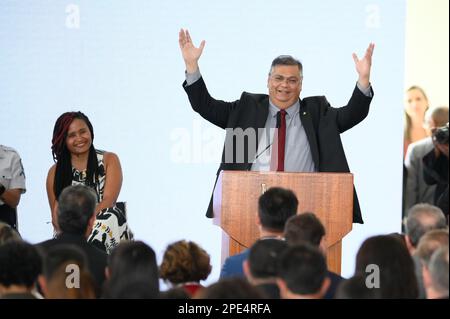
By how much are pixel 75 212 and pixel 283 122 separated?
56.5 inches

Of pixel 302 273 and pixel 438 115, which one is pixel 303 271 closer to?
pixel 302 273

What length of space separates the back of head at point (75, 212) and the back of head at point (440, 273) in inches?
63.4

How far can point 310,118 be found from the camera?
5.43m

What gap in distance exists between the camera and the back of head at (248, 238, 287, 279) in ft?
11.5

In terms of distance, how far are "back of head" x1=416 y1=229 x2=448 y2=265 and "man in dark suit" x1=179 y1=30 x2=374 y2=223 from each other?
1.35 metres

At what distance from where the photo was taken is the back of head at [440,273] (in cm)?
336

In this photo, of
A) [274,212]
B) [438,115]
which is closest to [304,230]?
[274,212]

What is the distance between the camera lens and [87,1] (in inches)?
271

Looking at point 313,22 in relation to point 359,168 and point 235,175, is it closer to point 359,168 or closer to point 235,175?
point 359,168

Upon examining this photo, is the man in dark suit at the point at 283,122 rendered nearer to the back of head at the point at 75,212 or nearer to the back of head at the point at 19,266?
the back of head at the point at 75,212

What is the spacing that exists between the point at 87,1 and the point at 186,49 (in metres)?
1.73

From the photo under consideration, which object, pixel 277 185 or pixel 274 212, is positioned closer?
pixel 274 212
